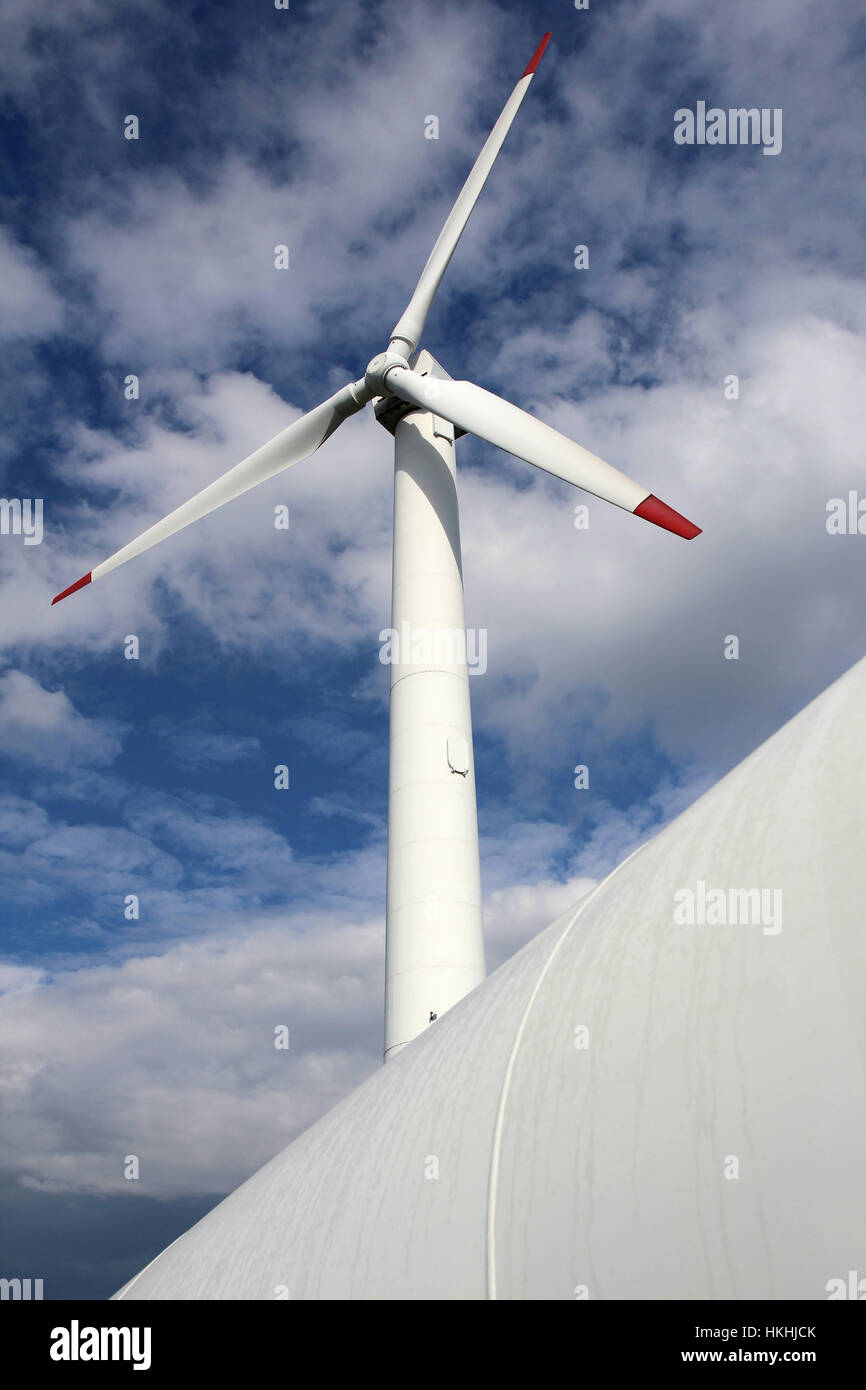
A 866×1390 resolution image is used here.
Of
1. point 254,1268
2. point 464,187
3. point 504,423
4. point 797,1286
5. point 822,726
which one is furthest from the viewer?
point 464,187

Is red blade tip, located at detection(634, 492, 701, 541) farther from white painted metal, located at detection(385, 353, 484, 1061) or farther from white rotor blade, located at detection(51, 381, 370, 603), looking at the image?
white rotor blade, located at detection(51, 381, 370, 603)

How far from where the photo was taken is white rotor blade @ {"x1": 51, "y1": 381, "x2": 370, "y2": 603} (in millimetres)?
35344

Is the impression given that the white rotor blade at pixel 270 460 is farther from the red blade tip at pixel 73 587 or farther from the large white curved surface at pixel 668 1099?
the large white curved surface at pixel 668 1099

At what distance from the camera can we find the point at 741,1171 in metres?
6.22

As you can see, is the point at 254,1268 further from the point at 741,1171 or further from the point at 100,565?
the point at 100,565

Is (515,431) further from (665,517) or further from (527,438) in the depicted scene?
(665,517)

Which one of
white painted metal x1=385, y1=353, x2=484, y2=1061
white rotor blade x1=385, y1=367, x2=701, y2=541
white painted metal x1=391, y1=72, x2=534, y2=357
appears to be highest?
white painted metal x1=391, y1=72, x2=534, y2=357

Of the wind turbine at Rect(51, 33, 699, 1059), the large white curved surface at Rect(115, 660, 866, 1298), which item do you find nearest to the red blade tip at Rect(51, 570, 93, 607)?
the wind turbine at Rect(51, 33, 699, 1059)

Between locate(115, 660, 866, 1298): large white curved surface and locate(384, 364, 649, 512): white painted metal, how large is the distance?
19.9m

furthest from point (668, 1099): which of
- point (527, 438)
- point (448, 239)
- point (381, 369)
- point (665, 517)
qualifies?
point (448, 239)
